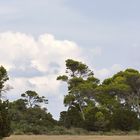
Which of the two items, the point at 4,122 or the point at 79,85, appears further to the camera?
the point at 79,85

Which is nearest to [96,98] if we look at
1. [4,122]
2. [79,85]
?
[79,85]

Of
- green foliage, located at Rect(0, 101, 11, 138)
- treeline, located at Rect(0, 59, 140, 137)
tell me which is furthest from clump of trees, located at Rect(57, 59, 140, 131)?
green foliage, located at Rect(0, 101, 11, 138)

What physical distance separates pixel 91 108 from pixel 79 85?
15.6 feet

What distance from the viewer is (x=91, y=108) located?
80.5m

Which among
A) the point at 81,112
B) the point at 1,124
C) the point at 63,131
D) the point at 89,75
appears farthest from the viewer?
the point at 89,75

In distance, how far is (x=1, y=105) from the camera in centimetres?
4150

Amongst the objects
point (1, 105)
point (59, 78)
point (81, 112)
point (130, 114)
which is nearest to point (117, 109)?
point (130, 114)

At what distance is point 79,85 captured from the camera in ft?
272

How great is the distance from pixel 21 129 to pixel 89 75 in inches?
777

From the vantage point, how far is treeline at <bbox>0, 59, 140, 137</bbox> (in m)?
74.6

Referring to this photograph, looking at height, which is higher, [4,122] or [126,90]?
[126,90]

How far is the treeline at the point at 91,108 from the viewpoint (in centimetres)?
7462

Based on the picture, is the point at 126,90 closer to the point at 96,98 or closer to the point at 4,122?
the point at 96,98

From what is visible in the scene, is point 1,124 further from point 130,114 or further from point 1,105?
point 130,114
